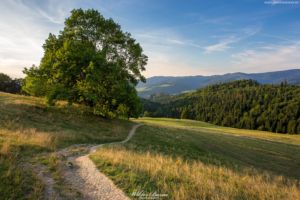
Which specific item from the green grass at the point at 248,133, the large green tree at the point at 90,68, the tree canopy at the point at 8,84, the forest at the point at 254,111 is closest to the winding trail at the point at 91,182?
the large green tree at the point at 90,68

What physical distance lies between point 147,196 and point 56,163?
16.6 feet

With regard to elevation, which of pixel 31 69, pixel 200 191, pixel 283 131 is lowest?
pixel 283 131

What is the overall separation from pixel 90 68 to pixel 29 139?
9.66 metres

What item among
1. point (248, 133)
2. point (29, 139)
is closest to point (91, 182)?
point (29, 139)

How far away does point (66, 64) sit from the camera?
1644cm

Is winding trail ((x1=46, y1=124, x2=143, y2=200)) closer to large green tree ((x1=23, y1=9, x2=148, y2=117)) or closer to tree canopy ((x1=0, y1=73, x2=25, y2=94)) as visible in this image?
large green tree ((x1=23, y1=9, x2=148, y2=117))

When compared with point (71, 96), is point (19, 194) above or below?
below

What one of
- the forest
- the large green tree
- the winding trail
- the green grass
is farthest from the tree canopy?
the forest

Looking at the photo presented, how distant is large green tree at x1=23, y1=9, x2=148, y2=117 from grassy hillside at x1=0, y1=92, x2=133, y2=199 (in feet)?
7.78

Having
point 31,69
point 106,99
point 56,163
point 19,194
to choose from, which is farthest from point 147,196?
point 31,69

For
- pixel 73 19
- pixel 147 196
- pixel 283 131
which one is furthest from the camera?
pixel 283 131

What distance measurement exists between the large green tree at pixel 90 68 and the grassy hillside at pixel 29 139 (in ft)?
7.78

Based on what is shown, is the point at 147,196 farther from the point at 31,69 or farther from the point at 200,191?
the point at 31,69

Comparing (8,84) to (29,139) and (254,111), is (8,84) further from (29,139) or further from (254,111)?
(254,111)
